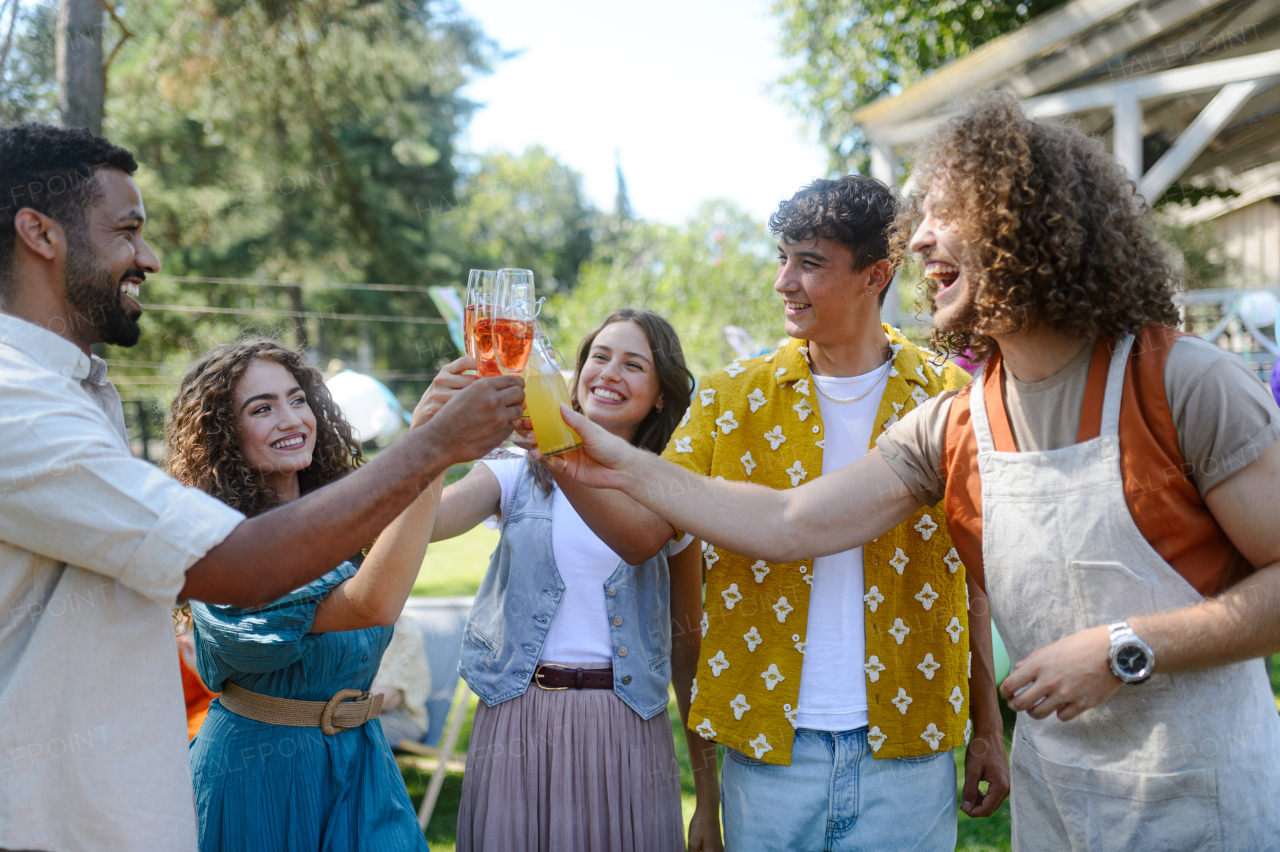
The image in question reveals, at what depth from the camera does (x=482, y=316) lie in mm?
1878

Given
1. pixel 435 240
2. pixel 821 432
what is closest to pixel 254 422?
pixel 821 432

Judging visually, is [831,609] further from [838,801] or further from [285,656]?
[285,656]

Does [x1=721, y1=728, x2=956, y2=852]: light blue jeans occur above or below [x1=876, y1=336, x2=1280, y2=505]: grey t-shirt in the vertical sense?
below

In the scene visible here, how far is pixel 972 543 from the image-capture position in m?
1.95

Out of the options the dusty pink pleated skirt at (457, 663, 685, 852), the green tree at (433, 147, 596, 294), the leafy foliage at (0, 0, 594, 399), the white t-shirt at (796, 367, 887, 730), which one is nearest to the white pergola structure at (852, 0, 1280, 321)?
the white t-shirt at (796, 367, 887, 730)

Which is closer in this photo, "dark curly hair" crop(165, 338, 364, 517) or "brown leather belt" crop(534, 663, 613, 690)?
"dark curly hair" crop(165, 338, 364, 517)

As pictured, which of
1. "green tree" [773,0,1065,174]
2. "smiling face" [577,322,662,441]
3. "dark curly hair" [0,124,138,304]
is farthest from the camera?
"green tree" [773,0,1065,174]

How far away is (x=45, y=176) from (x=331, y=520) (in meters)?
0.88

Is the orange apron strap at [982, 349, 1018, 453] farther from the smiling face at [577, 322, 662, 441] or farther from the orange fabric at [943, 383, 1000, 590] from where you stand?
the smiling face at [577, 322, 662, 441]

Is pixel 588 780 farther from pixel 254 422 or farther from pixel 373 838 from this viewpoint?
pixel 254 422

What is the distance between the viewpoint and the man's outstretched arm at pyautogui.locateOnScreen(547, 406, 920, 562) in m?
2.12

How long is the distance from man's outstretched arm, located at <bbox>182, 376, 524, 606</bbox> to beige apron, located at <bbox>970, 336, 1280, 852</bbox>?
1087mm

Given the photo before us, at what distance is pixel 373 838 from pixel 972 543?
1592 mm

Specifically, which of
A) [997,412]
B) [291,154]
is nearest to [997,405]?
[997,412]
